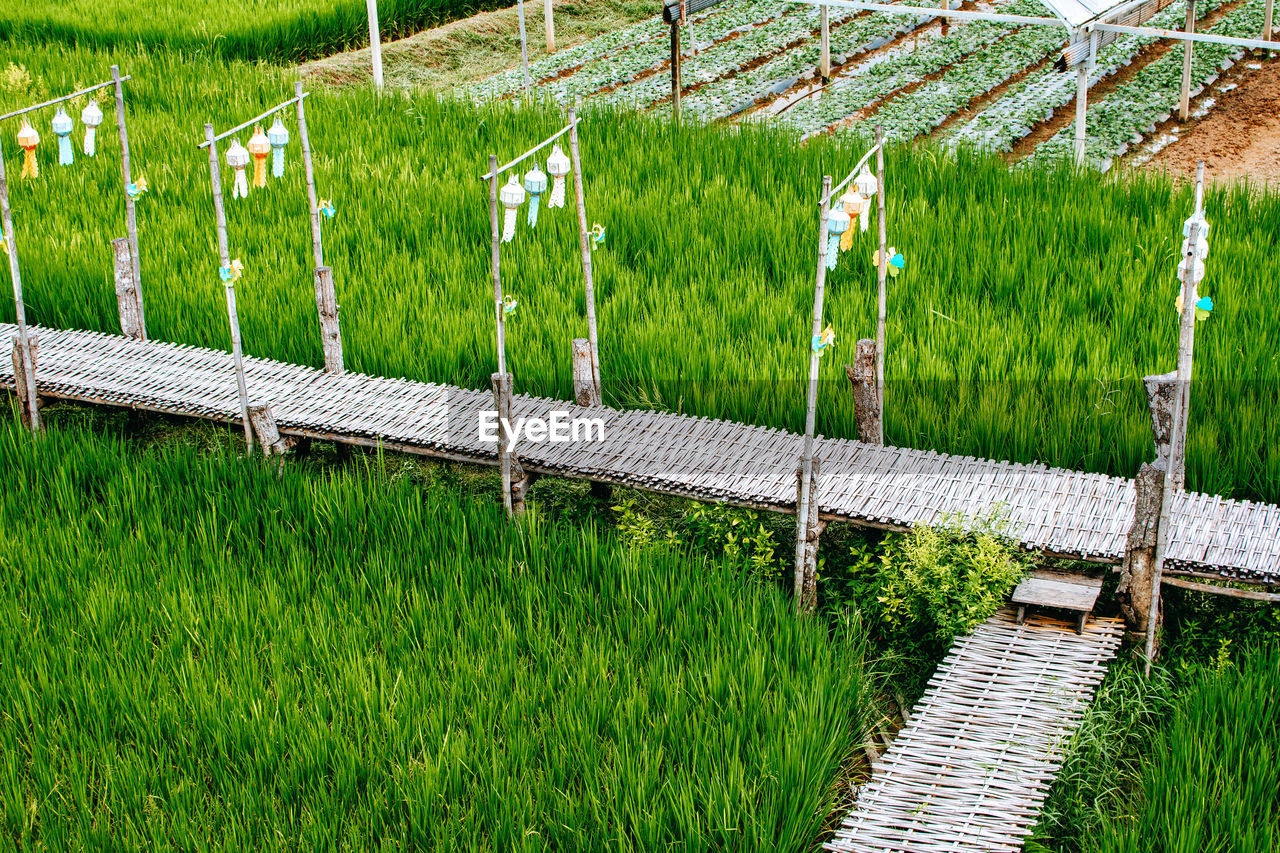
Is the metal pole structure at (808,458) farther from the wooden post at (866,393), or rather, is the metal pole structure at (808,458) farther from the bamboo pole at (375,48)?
the bamboo pole at (375,48)

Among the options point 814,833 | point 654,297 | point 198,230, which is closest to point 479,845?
point 814,833

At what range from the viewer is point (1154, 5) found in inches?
380

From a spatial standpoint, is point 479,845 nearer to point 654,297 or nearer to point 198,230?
point 654,297

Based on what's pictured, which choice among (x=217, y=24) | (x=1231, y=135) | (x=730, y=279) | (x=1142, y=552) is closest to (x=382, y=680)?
(x=1142, y=552)

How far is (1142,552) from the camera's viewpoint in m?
4.61

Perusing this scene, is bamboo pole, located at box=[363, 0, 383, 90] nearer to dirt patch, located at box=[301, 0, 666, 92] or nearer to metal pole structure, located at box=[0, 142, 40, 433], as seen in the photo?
dirt patch, located at box=[301, 0, 666, 92]

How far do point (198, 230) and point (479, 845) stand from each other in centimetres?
551

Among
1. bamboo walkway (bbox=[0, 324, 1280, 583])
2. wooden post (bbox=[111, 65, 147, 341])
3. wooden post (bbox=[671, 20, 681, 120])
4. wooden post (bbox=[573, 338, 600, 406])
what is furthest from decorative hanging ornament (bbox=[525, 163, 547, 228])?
wooden post (bbox=[671, 20, 681, 120])

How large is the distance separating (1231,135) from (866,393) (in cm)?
608

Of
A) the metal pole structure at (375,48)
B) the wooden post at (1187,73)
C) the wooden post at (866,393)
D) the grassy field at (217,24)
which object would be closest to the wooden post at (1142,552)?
the wooden post at (866,393)

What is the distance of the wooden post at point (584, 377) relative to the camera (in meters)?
5.93

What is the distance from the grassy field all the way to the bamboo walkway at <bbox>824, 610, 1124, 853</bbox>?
967 centimetres

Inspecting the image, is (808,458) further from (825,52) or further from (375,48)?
(825,52)

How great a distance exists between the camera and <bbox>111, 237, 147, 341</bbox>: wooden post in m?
6.66
